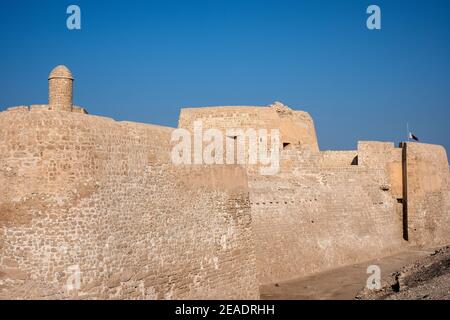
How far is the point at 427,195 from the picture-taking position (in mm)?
26766

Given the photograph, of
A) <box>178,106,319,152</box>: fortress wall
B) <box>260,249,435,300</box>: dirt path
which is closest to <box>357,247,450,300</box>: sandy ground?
<box>260,249,435,300</box>: dirt path

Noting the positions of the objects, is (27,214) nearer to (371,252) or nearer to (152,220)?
(152,220)

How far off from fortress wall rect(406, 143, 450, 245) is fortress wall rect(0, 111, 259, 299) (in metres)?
15.6

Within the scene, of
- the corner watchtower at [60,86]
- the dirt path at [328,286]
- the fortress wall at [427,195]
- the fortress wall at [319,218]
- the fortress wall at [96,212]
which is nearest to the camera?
the fortress wall at [96,212]

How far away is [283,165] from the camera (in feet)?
67.6

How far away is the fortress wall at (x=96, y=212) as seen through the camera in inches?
367

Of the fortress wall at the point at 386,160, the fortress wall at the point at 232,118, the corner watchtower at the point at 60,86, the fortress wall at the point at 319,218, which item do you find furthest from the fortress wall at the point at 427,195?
the corner watchtower at the point at 60,86

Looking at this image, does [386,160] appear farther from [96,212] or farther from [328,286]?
[96,212]

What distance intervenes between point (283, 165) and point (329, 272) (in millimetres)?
4091

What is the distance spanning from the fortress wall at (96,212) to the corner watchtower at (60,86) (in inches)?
136

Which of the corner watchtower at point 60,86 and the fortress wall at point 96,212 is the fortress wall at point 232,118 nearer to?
the corner watchtower at point 60,86

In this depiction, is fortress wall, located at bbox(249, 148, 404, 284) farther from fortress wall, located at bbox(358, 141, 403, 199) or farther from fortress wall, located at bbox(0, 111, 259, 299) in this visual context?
fortress wall, located at bbox(0, 111, 259, 299)

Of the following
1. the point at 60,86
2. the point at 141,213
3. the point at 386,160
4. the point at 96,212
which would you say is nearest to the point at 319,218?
the point at 386,160
